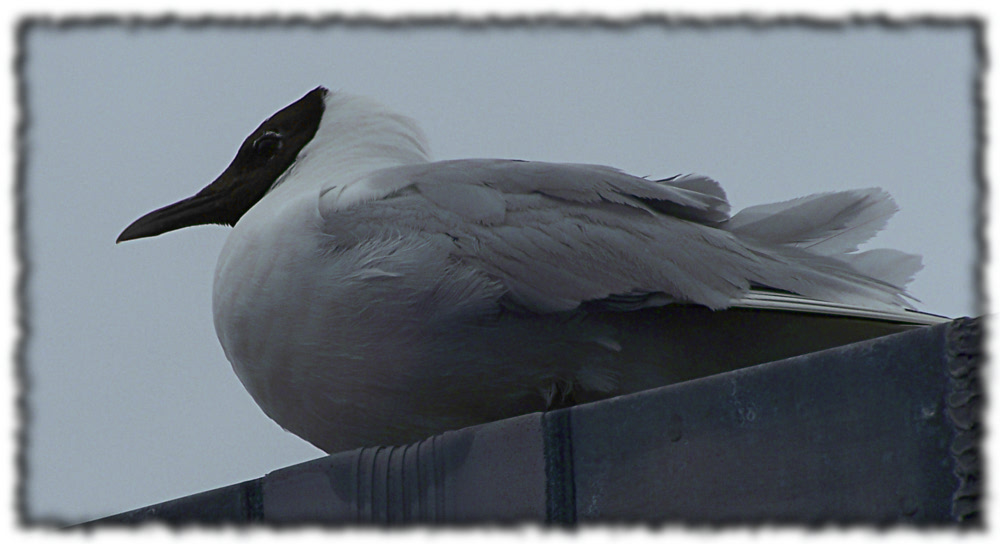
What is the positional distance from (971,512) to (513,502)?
2.45 feet

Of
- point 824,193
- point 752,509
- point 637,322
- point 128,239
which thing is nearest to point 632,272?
point 637,322

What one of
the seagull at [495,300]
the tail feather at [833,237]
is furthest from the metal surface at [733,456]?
the tail feather at [833,237]

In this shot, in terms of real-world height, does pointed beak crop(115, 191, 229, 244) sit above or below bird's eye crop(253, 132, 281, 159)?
below

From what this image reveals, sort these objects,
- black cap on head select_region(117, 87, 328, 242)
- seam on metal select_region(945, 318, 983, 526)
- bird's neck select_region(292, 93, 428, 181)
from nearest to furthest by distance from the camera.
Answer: seam on metal select_region(945, 318, 983, 526)
bird's neck select_region(292, 93, 428, 181)
black cap on head select_region(117, 87, 328, 242)

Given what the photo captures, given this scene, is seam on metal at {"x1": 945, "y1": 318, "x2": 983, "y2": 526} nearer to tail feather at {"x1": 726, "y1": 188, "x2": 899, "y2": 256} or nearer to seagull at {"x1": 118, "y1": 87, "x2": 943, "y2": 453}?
seagull at {"x1": 118, "y1": 87, "x2": 943, "y2": 453}

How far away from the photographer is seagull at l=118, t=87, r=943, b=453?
2.94 m

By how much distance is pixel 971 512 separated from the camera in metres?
1.79

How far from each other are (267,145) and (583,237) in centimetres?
137

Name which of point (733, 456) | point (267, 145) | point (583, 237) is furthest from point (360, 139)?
point (733, 456)

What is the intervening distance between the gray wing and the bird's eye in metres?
0.85

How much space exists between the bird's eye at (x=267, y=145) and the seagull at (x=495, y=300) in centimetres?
81

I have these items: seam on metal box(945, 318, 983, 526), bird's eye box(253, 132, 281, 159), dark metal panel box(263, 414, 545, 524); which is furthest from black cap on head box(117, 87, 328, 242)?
seam on metal box(945, 318, 983, 526)

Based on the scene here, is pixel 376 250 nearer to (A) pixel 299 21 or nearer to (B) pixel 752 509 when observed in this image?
(A) pixel 299 21

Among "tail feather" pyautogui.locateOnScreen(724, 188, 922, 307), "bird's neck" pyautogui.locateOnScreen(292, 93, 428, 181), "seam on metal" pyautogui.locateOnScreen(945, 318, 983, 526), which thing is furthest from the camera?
"bird's neck" pyautogui.locateOnScreen(292, 93, 428, 181)
